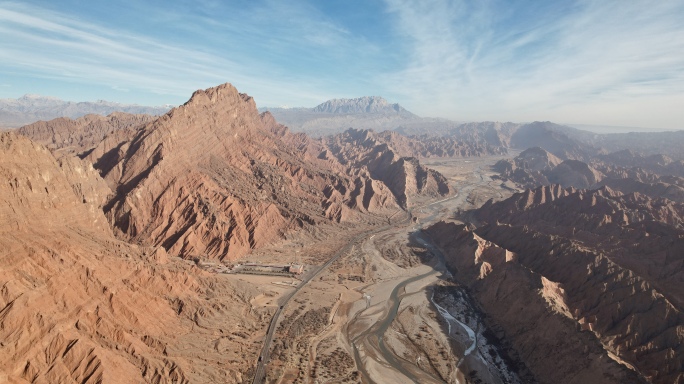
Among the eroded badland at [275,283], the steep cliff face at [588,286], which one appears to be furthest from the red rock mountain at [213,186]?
the steep cliff face at [588,286]

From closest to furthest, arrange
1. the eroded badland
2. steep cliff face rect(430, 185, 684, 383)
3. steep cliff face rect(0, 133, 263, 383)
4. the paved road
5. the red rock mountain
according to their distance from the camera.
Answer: steep cliff face rect(0, 133, 263, 383)
the eroded badland
the paved road
steep cliff face rect(430, 185, 684, 383)
the red rock mountain

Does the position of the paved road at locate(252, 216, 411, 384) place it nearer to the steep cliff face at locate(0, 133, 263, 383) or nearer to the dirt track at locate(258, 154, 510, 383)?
the dirt track at locate(258, 154, 510, 383)

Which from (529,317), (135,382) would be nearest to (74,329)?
(135,382)

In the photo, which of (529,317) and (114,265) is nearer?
(114,265)

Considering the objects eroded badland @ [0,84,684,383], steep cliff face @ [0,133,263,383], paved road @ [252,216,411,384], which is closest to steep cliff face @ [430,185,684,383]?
eroded badland @ [0,84,684,383]

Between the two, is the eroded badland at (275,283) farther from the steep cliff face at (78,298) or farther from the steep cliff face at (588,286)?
the steep cliff face at (588,286)

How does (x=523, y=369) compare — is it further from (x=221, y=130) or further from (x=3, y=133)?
(x=221, y=130)
